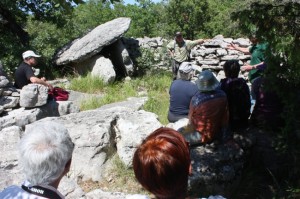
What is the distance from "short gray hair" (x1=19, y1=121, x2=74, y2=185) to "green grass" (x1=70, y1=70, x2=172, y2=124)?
548 centimetres

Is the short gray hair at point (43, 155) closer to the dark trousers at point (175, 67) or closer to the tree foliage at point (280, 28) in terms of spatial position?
the tree foliage at point (280, 28)

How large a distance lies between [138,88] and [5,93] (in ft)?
13.4

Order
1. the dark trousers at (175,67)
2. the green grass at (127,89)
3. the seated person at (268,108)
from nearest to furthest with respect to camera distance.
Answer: the seated person at (268,108) < the green grass at (127,89) < the dark trousers at (175,67)

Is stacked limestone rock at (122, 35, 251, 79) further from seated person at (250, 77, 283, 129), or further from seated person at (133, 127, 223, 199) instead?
seated person at (133, 127, 223, 199)

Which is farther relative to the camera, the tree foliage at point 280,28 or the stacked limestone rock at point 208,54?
the stacked limestone rock at point 208,54

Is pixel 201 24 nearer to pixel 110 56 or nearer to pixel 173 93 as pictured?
pixel 110 56

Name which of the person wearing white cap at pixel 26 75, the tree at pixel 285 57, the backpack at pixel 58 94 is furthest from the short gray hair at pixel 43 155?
the backpack at pixel 58 94

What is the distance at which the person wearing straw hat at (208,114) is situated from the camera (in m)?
4.45

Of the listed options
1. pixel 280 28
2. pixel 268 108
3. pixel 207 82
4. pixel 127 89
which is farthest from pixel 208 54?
pixel 280 28

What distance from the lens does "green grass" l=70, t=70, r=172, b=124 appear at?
26.5ft

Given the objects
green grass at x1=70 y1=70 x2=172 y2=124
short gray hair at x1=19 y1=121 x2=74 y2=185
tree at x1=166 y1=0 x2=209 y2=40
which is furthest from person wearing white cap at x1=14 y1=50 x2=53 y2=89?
tree at x1=166 y1=0 x2=209 y2=40

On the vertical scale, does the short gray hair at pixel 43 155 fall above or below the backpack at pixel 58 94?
above

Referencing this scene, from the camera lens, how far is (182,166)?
70.9 inches

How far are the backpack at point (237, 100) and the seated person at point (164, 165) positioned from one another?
328 cm
